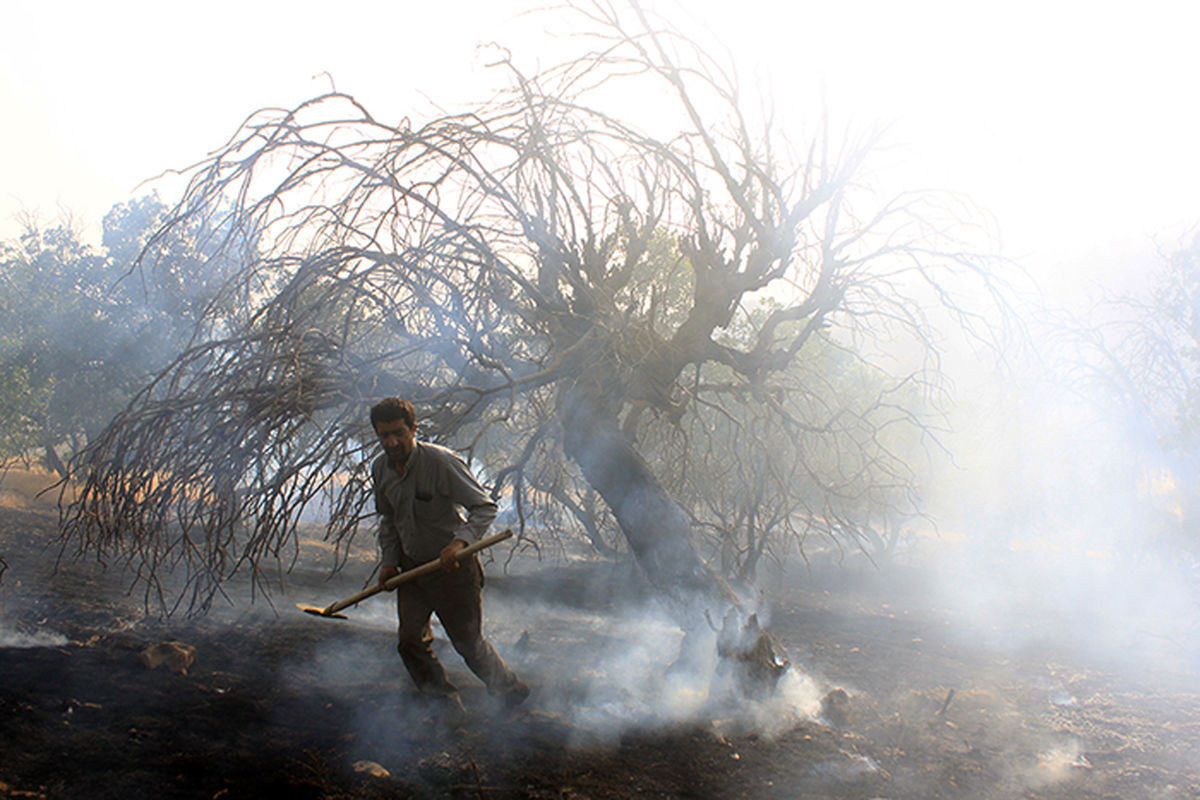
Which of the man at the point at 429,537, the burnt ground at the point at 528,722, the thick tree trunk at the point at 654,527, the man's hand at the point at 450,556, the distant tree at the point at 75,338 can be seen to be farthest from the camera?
the distant tree at the point at 75,338

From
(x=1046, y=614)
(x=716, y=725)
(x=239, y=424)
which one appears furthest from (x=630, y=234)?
(x=1046, y=614)

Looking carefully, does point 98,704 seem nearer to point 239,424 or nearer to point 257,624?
point 239,424

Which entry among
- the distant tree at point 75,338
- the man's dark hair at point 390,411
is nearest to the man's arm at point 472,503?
the man's dark hair at point 390,411

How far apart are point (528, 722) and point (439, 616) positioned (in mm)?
871

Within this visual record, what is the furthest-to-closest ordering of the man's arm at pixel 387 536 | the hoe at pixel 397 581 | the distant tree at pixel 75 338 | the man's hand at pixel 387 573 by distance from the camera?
the distant tree at pixel 75 338, the man's arm at pixel 387 536, the man's hand at pixel 387 573, the hoe at pixel 397 581

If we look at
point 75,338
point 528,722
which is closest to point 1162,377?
point 528,722

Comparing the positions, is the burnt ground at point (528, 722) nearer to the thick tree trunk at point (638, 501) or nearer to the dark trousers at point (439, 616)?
the dark trousers at point (439, 616)

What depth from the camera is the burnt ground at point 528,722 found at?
3.46m

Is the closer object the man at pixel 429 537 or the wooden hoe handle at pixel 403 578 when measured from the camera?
the wooden hoe handle at pixel 403 578

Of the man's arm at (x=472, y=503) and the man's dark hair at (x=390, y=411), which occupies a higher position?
the man's dark hair at (x=390, y=411)

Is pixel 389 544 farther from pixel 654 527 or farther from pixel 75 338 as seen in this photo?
pixel 75 338

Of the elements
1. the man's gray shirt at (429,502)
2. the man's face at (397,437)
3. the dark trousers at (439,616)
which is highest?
the man's face at (397,437)

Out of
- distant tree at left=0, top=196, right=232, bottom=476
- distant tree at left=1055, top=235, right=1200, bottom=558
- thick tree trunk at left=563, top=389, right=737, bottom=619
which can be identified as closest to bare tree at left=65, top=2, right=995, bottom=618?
thick tree trunk at left=563, top=389, right=737, bottom=619

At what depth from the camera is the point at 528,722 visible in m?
4.41
